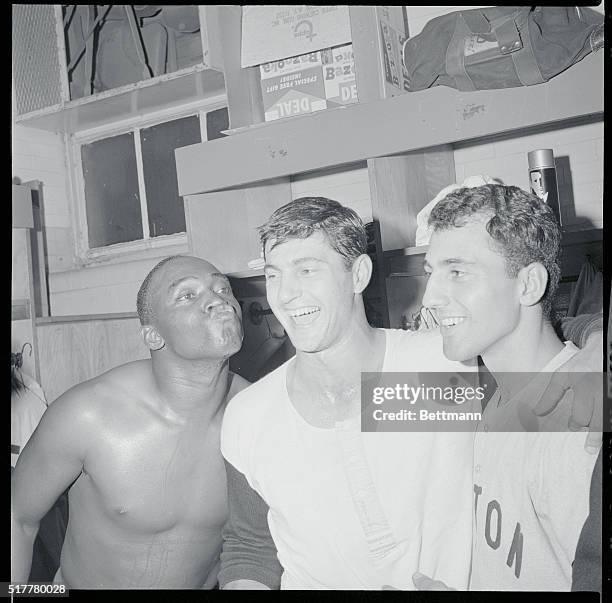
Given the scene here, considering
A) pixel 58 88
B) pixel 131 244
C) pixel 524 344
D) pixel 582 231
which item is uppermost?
pixel 58 88

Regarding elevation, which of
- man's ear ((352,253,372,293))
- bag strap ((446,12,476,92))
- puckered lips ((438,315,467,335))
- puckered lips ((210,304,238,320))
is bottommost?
puckered lips ((438,315,467,335))

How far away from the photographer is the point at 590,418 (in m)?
1.76

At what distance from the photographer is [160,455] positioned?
6.48 ft

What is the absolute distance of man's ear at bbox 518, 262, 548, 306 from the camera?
178 centimetres

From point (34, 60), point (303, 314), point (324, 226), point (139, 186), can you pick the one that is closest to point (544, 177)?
point (324, 226)

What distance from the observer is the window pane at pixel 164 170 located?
7.92 ft

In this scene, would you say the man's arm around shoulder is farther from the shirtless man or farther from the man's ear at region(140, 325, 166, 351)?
the man's ear at region(140, 325, 166, 351)

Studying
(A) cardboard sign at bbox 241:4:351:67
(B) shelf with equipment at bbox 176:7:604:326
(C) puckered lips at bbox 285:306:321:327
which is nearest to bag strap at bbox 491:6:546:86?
(B) shelf with equipment at bbox 176:7:604:326

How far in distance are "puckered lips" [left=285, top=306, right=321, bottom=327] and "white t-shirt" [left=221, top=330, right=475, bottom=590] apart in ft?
0.57

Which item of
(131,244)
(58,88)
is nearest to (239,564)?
(131,244)

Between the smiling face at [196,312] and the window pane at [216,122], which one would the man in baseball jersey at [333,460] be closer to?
the smiling face at [196,312]
